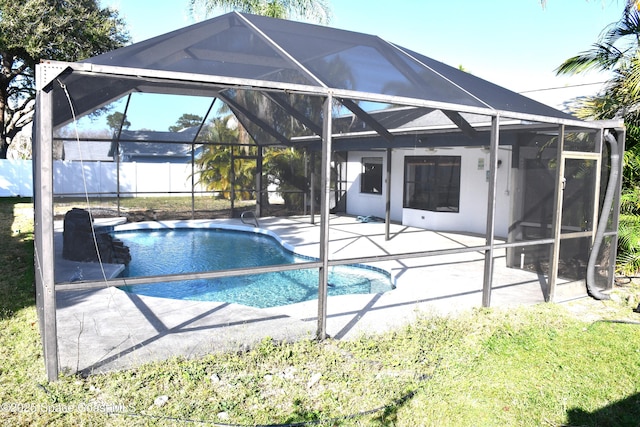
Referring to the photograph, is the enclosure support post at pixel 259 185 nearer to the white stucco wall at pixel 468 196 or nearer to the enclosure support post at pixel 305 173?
the enclosure support post at pixel 305 173

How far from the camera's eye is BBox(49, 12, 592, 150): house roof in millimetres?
3742

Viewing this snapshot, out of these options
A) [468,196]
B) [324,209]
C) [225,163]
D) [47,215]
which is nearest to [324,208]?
[324,209]

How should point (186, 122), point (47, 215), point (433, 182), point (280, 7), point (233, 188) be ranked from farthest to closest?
point (280, 7) → point (233, 188) → point (186, 122) → point (433, 182) → point (47, 215)

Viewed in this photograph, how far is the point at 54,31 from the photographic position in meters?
15.0

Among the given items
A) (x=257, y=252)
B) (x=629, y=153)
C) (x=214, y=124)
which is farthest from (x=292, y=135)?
(x=629, y=153)

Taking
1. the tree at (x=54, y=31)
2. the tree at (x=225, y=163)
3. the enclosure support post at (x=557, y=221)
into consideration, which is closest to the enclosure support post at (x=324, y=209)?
the enclosure support post at (x=557, y=221)

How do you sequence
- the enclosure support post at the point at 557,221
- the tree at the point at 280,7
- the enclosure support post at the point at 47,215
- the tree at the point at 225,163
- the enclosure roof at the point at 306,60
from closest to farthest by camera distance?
the enclosure support post at the point at 47,215, the enclosure roof at the point at 306,60, the enclosure support post at the point at 557,221, the tree at the point at 225,163, the tree at the point at 280,7

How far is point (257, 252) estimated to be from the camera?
1036 cm

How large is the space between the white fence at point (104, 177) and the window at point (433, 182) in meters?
8.27

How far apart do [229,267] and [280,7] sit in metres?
10.4

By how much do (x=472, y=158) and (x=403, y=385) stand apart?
8.85 m

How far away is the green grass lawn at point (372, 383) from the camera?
2961 millimetres

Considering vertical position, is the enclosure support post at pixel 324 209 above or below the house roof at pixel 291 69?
below

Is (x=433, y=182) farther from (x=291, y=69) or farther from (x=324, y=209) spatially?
(x=324, y=209)
